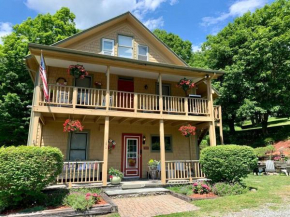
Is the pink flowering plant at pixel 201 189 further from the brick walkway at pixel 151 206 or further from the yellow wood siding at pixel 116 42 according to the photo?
the yellow wood siding at pixel 116 42

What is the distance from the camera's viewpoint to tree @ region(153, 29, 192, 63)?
116 feet

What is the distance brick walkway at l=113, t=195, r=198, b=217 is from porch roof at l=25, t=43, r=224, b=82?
6372mm

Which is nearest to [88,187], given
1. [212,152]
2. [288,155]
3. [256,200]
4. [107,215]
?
[107,215]

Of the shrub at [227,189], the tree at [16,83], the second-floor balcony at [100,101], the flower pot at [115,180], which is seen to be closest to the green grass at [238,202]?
the shrub at [227,189]

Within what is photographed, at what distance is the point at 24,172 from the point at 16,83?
16.9 meters

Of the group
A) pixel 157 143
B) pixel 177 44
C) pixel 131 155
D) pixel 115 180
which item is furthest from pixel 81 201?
pixel 177 44

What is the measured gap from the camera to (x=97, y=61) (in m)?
10.2

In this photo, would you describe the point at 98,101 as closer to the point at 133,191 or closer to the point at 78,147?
the point at 78,147

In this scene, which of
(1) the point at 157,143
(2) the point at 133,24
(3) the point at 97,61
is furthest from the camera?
(2) the point at 133,24

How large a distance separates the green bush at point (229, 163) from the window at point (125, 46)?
8.31m

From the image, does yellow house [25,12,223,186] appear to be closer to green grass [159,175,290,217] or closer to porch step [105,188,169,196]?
porch step [105,188,169,196]

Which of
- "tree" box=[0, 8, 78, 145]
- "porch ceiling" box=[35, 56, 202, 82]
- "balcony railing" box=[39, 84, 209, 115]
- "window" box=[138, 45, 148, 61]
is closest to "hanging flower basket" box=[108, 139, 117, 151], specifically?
"balcony railing" box=[39, 84, 209, 115]

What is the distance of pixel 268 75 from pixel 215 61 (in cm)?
591

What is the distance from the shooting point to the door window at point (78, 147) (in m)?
11.2
